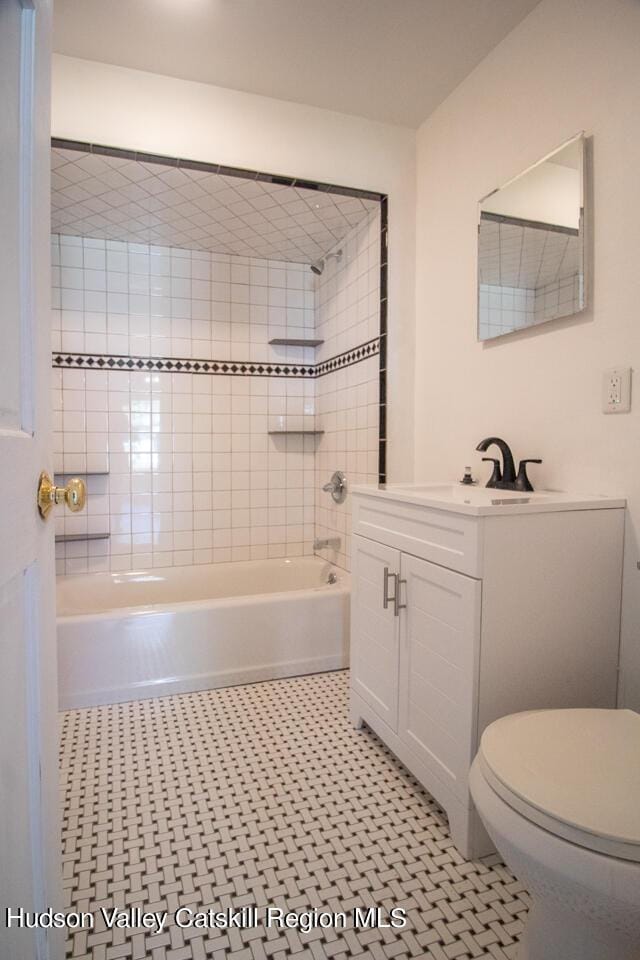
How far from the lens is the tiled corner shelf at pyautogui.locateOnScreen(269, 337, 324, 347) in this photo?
3.06 metres

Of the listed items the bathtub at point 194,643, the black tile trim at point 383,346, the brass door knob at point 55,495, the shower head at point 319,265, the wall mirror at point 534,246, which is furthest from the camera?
the shower head at point 319,265

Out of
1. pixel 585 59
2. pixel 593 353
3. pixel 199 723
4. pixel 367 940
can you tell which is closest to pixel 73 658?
pixel 199 723

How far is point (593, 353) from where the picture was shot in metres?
1.46

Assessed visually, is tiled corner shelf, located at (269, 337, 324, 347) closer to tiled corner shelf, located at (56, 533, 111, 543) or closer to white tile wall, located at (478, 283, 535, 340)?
white tile wall, located at (478, 283, 535, 340)

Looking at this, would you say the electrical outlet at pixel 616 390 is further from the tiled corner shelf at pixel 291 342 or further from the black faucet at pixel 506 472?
the tiled corner shelf at pixel 291 342

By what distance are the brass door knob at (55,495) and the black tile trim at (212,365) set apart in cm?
189

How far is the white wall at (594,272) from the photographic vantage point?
1.36 meters

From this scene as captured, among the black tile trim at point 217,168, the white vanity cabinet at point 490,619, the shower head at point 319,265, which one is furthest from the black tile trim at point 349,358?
the white vanity cabinet at point 490,619

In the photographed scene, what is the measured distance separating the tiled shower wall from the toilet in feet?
5.44

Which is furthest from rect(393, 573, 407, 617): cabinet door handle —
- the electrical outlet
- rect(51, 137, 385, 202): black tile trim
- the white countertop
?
rect(51, 137, 385, 202): black tile trim

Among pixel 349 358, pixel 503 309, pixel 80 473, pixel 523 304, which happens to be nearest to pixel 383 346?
pixel 349 358

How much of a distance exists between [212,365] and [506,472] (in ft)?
6.35

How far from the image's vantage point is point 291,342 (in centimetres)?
308

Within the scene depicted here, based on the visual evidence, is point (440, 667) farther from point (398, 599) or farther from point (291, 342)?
point (291, 342)
